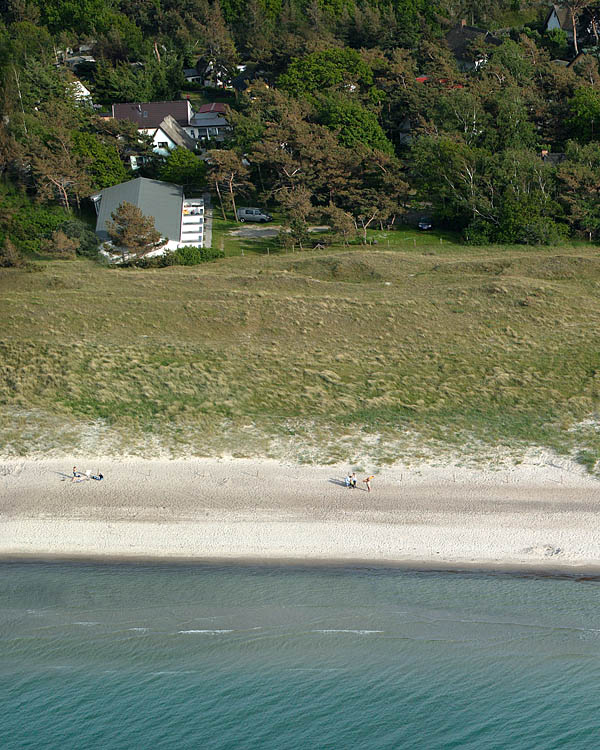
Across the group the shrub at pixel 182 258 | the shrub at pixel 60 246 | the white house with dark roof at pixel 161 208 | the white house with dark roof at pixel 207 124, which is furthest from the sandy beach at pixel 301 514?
the white house with dark roof at pixel 207 124

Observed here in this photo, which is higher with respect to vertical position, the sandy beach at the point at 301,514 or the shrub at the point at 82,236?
the shrub at the point at 82,236

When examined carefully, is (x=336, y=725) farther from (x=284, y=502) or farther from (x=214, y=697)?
(x=284, y=502)

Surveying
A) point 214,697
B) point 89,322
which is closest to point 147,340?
point 89,322

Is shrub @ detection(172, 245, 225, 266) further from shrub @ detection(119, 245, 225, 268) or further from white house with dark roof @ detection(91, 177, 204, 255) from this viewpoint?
white house with dark roof @ detection(91, 177, 204, 255)

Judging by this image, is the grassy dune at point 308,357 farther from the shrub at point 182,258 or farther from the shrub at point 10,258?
the shrub at point 182,258

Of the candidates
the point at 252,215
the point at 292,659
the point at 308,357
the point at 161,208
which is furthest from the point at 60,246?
the point at 292,659

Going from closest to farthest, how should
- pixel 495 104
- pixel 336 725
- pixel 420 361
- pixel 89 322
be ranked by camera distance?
1. pixel 336 725
2. pixel 420 361
3. pixel 89 322
4. pixel 495 104
